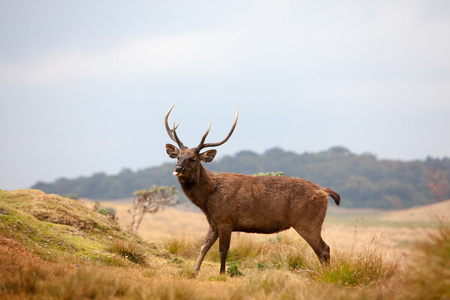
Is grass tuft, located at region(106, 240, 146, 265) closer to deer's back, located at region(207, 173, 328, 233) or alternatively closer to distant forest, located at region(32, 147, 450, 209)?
deer's back, located at region(207, 173, 328, 233)

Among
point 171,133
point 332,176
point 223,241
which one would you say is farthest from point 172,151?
point 332,176

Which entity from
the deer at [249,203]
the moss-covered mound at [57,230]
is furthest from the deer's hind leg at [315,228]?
the moss-covered mound at [57,230]

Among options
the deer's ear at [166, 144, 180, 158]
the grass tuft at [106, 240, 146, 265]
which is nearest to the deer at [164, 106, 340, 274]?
the deer's ear at [166, 144, 180, 158]

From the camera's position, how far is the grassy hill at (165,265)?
5.76m

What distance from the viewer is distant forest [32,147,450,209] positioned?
8369cm

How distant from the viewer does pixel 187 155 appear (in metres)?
9.66

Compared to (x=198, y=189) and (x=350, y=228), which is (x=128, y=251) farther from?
(x=350, y=228)

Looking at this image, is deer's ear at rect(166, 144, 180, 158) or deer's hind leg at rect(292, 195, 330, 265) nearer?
deer's hind leg at rect(292, 195, 330, 265)

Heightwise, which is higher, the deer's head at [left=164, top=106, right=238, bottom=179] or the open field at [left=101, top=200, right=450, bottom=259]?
the deer's head at [left=164, top=106, right=238, bottom=179]

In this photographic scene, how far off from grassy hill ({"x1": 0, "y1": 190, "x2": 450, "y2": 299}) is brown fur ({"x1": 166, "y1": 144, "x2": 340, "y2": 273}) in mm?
786

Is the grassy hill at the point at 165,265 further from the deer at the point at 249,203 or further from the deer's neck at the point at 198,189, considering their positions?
the deer's neck at the point at 198,189

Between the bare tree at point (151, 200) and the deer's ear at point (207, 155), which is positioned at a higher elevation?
the deer's ear at point (207, 155)

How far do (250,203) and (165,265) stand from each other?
279 centimetres

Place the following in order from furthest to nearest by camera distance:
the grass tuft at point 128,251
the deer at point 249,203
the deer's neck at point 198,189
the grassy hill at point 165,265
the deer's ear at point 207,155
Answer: the grass tuft at point 128,251 → the deer's ear at point 207,155 → the deer's neck at point 198,189 → the deer at point 249,203 → the grassy hill at point 165,265
